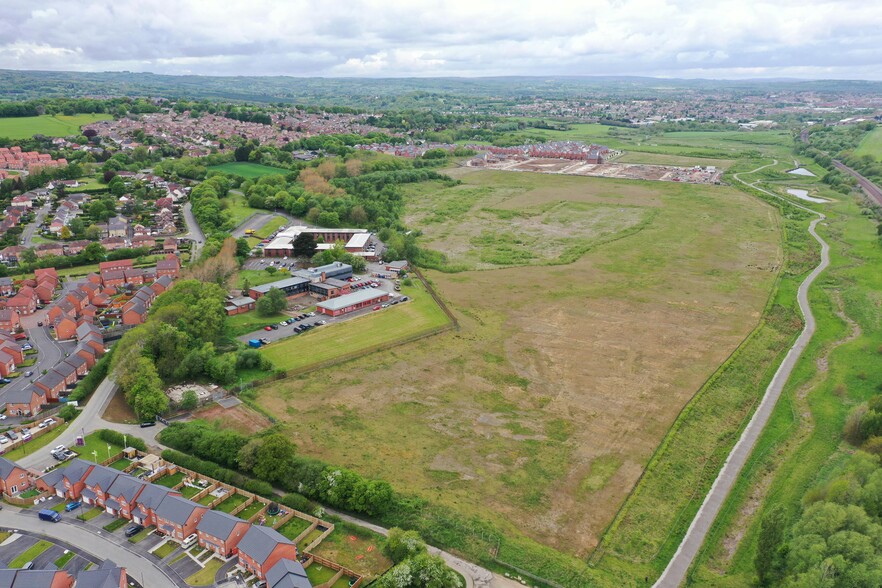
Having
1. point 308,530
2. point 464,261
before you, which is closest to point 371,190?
point 464,261

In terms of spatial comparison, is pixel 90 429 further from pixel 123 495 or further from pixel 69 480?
pixel 123 495

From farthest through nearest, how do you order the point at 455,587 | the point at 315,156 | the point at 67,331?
the point at 315,156 < the point at 67,331 < the point at 455,587

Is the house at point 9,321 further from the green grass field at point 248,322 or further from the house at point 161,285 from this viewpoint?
the green grass field at point 248,322

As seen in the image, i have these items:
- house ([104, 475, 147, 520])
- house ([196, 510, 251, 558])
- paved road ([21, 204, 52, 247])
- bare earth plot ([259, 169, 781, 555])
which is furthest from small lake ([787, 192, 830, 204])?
paved road ([21, 204, 52, 247])

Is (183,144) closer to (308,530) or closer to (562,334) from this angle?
(562,334)

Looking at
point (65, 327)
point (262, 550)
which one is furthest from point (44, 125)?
point (262, 550)

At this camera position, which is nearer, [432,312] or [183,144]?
[432,312]
